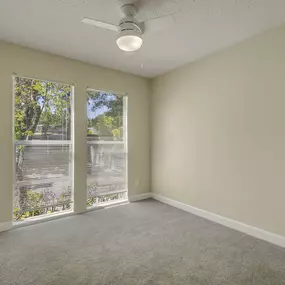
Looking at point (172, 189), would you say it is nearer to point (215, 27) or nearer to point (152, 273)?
point (152, 273)

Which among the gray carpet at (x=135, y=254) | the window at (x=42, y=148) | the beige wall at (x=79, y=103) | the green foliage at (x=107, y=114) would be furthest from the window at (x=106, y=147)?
the gray carpet at (x=135, y=254)

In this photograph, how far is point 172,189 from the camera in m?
3.72

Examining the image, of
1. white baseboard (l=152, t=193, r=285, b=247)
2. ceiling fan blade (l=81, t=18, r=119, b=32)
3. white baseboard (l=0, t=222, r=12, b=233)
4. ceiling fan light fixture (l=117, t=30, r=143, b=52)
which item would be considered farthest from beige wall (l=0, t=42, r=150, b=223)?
ceiling fan light fixture (l=117, t=30, r=143, b=52)

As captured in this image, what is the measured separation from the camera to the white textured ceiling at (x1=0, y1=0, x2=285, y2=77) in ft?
6.37

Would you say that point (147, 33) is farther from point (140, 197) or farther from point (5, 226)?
point (5, 226)

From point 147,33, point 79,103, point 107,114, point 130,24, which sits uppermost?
point 147,33

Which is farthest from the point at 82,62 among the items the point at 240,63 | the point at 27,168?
the point at 240,63

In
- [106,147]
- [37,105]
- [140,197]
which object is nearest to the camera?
[37,105]

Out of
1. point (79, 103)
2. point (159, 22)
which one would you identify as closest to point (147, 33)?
point (159, 22)

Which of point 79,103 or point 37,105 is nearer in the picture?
point 37,105

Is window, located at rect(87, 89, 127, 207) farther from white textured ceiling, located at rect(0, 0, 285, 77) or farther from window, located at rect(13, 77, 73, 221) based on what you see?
white textured ceiling, located at rect(0, 0, 285, 77)

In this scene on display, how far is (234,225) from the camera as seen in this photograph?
2.75 m

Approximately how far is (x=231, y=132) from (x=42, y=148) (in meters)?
2.68

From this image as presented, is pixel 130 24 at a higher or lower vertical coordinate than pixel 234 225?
higher
